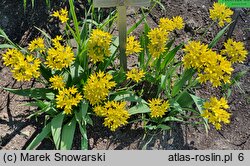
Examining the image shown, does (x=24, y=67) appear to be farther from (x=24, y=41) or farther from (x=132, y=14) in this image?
(x=132, y=14)

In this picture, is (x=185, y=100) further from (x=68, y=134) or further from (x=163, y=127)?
(x=68, y=134)

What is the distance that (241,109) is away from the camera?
8.63 ft

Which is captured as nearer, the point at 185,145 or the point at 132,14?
the point at 185,145

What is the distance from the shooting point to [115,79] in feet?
7.52

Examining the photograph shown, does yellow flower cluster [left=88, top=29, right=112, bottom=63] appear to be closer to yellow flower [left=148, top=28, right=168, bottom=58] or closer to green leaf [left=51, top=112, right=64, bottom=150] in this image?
yellow flower [left=148, top=28, right=168, bottom=58]

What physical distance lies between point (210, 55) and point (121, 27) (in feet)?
1.85

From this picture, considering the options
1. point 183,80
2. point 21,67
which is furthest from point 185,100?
point 21,67

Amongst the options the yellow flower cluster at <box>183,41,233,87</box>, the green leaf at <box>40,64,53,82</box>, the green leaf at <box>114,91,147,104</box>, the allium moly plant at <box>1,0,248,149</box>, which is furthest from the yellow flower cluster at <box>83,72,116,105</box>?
the yellow flower cluster at <box>183,41,233,87</box>

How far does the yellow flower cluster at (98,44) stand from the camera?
6.61ft

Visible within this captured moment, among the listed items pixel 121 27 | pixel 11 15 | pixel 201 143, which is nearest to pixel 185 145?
pixel 201 143

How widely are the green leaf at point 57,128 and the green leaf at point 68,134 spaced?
4cm

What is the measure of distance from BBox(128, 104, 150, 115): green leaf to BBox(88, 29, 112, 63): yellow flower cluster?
17.9 inches

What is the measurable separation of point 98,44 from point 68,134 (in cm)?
64

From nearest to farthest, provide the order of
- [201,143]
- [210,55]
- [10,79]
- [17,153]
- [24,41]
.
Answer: [210,55] → [17,153] → [201,143] → [10,79] → [24,41]
